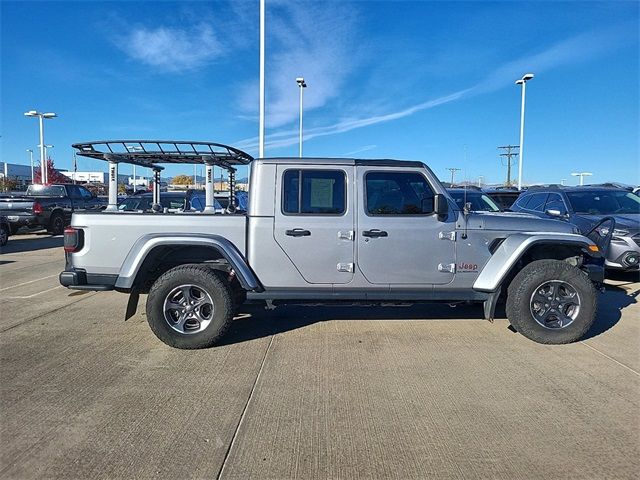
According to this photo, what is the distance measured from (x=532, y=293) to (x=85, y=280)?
4663mm

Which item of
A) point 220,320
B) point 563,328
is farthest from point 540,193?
point 220,320

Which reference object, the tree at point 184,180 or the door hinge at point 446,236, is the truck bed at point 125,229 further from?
the tree at point 184,180

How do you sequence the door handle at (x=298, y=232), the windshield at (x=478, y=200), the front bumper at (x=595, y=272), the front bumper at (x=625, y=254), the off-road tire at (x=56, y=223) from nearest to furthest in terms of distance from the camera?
the door handle at (x=298, y=232)
the front bumper at (x=595, y=272)
the front bumper at (x=625, y=254)
the windshield at (x=478, y=200)
the off-road tire at (x=56, y=223)

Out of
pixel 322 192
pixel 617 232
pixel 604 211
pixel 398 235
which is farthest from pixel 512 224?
pixel 604 211

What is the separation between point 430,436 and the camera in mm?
2953

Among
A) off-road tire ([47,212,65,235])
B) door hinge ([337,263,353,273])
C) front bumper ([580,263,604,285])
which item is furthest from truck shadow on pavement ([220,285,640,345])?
off-road tire ([47,212,65,235])

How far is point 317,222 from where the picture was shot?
4570 mm

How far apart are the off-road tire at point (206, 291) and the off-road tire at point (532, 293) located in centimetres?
301

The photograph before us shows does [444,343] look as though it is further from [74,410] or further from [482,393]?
[74,410]

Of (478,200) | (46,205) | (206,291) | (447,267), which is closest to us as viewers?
(206,291)

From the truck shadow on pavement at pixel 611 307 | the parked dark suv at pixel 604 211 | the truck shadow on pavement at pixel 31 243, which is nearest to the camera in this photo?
the truck shadow on pavement at pixel 611 307

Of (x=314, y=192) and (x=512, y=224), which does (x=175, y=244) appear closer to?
(x=314, y=192)

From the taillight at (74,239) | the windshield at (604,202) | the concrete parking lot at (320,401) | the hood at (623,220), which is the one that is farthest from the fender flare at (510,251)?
the windshield at (604,202)

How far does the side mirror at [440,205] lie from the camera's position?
450cm
